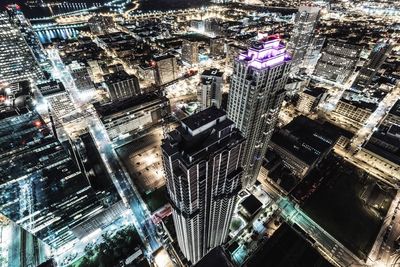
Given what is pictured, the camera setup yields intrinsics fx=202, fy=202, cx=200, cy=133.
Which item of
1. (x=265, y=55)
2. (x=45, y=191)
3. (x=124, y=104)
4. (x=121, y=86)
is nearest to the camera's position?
(x=265, y=55)

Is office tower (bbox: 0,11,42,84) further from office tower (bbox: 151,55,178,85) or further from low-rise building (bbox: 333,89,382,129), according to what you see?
low-rise building (bbox: 333,89,382,129)

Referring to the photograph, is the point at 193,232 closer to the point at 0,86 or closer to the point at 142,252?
the point at 142,252

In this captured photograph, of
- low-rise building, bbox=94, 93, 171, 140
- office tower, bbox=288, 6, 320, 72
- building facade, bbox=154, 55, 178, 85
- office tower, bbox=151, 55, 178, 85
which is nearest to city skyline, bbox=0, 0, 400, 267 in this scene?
low-rise building, bbox=94, 93, 171, 140

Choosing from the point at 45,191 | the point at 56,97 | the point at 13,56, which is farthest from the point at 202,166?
the point at 13,56

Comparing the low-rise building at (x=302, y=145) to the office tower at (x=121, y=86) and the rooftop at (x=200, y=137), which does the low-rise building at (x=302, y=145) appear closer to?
the rooftop at (x=200, y=137)

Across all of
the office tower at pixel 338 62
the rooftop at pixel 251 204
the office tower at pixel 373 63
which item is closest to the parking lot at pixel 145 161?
the rooftop at pixel 251 204

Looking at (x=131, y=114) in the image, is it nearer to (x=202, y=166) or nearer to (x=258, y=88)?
(x=258, y=88)
